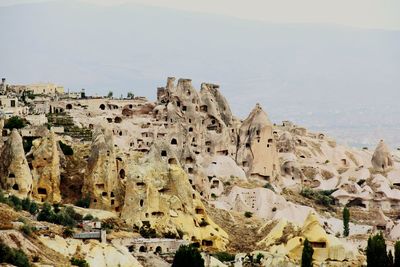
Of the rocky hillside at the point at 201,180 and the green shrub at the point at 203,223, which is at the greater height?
the rocky hillside at the point at 201,180

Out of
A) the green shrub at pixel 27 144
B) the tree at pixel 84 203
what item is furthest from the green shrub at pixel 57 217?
the green shrub at pixel 27 144

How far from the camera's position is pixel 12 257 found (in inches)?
2208

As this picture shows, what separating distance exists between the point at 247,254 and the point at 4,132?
20.5 m

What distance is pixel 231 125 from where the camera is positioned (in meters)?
104

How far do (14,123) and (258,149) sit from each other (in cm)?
2095

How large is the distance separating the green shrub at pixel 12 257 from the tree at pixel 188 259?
9.71 metres

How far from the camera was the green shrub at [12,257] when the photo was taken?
5569 cm

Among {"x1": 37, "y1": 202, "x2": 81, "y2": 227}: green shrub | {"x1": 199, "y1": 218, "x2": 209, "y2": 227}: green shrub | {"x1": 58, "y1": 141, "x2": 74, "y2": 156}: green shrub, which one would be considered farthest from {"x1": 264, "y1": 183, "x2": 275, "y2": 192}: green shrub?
{"x1": 37, "y1": 202, "x2": 81, "y2": 227}: green shrub

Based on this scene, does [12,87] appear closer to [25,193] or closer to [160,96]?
[160,96]

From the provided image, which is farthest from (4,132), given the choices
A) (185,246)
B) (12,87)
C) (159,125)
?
(12,87)

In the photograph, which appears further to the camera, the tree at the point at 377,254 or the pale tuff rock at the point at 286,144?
the pale tuff rock at the point at 286,144

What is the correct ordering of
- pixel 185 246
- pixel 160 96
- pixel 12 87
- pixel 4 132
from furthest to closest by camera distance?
1. pixel 12 87
2. pixel 160 96
3. pixel 4 132
4. pixel 185 246

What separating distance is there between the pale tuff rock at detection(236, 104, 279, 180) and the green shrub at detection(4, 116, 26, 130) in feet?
61.2

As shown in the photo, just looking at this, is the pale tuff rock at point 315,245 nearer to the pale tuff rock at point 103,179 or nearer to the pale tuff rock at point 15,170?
the pale tuff rock at point 103,179
